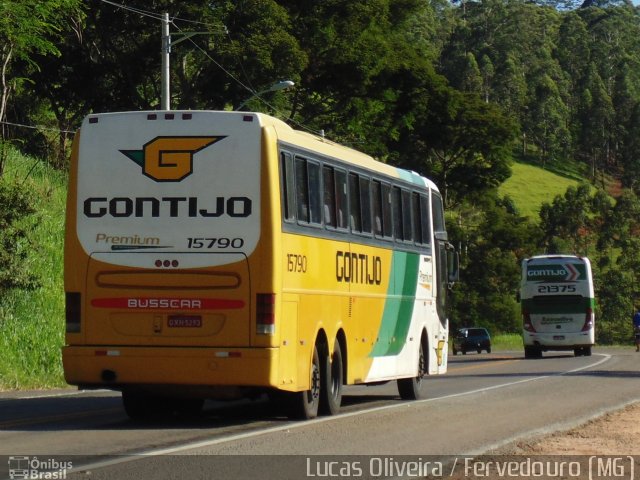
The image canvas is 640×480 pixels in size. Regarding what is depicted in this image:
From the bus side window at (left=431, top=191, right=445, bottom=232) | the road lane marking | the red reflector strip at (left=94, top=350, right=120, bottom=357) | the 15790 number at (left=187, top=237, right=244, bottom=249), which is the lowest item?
the road lane marking

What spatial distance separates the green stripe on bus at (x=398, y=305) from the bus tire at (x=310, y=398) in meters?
2.58

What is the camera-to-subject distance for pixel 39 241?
115ft

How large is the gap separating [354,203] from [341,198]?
0.58 metres

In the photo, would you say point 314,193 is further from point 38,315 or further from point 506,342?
point 506,342

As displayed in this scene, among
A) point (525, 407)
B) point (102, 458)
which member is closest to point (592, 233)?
point (525, 407)

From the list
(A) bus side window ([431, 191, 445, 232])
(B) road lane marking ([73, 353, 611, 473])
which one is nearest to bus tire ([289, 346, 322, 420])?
(B) road lane marking ([73, 353, 611, 473])

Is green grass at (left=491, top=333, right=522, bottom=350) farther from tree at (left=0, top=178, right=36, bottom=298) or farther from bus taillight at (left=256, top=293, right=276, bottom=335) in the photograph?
bus taillight at (left=256, top=293, right=276, bottom=335)

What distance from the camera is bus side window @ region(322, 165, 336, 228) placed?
17.8 metres

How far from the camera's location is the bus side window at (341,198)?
18266mm

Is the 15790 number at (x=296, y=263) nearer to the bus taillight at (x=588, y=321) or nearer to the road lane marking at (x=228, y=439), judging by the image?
the road lane marking at (x=228, y=439)

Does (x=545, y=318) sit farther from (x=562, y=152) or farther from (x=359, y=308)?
(x=562, y=152)

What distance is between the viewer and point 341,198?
18.4m

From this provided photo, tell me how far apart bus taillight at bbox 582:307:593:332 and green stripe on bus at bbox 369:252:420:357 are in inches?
1140

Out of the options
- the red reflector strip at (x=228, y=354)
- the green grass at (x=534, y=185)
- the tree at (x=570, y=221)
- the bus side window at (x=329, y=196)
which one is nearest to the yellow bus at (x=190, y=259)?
the red reflector strip at (x=228, y=354)
